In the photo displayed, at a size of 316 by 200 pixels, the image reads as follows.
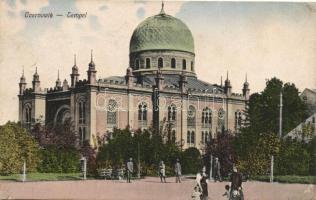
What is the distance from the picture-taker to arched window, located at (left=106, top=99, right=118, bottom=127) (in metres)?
19.5

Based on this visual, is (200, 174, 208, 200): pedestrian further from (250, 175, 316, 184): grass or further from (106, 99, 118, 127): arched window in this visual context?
(106, 99, 118, 127): arched window

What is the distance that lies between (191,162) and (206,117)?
53.8 inches

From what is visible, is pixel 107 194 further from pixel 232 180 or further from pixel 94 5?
pixel 94 5

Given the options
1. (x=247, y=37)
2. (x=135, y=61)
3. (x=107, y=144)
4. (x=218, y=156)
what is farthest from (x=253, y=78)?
(x=135, y=61)

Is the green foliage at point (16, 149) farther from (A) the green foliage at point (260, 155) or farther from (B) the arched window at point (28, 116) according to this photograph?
(A) the green foliage at point (260, 155)

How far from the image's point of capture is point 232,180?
14.8 m

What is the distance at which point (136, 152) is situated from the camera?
62.0ft

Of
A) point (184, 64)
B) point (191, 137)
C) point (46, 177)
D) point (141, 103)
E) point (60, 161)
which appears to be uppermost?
point (184, 64)

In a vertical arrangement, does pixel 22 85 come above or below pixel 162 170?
above

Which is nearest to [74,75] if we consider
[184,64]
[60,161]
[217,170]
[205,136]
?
[60,161]

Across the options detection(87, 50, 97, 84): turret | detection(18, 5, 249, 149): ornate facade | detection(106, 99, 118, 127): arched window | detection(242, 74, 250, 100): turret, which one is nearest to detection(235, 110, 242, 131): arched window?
detection(18, 5, 249, 149): ornate facade

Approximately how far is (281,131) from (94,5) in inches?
231

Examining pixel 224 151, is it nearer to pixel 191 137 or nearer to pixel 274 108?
pixel 274 108

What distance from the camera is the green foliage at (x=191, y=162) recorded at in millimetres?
19016
